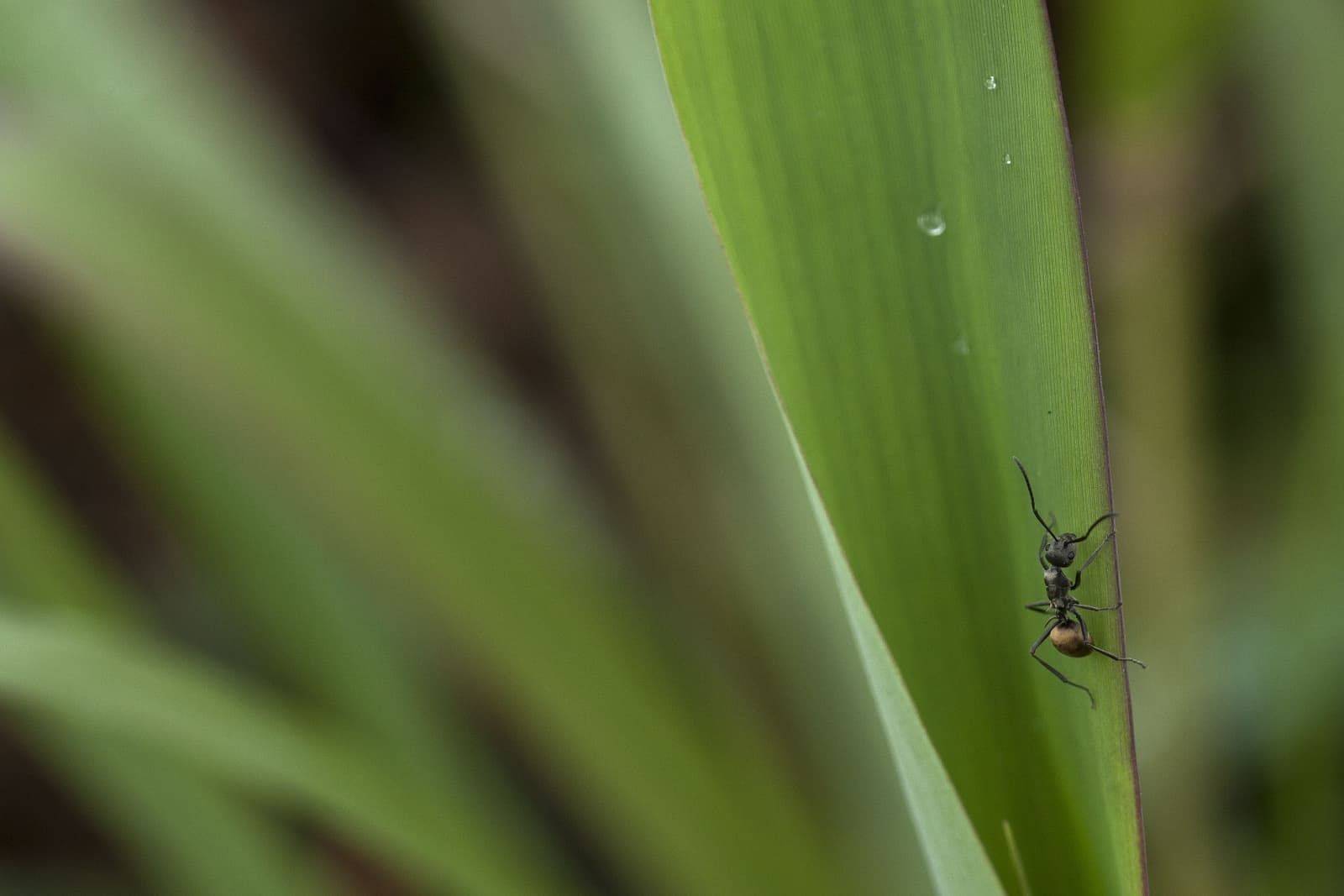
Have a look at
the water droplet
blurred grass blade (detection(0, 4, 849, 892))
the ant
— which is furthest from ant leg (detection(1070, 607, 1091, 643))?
blurred grass blade (detection(0, 4, 849, 892))

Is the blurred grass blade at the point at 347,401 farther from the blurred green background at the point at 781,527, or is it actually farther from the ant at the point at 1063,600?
the ant at the point at 1063,600

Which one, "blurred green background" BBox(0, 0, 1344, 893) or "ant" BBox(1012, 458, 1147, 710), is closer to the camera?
"ant" BBox(1012, 458, 1147, 710)

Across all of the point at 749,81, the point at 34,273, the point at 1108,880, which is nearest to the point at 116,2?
the point at 34,273

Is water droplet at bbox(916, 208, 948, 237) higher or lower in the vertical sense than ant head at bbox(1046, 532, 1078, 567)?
higher

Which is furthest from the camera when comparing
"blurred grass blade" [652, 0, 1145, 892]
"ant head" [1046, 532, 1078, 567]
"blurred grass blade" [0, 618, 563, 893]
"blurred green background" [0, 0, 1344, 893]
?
"blurred green background" [0, 0, 1344, 893]

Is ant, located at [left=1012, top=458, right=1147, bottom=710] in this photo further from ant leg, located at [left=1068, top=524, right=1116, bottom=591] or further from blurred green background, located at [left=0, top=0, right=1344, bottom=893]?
blurred green background, located at [left=0, top=0, right=1344, bottom=893]

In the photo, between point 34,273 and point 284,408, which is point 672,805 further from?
point 34,273

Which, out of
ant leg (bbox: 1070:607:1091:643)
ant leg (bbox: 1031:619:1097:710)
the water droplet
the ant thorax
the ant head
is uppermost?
the water droplet

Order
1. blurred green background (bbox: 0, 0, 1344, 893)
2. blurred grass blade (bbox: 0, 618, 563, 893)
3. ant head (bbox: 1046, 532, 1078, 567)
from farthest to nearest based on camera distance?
blurred green background (bbox: 0, 0, 1344, 893) → blurred grass blade (bbox: 0, 618, 563, 893) → ant head (bbox: 1046, 532, 1078, 567)
